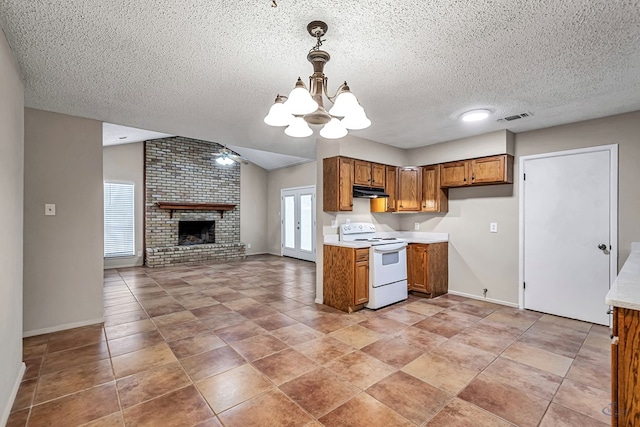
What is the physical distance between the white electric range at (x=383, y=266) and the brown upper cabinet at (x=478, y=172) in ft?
3.89

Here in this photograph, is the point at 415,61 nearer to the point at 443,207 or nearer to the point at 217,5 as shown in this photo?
the point at 217,5

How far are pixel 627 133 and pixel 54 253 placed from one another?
6.27 metres

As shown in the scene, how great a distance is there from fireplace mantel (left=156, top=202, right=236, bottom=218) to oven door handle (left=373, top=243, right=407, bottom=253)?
18.2 feet

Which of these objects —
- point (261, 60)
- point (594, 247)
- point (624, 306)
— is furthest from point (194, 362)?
point (594, 247)

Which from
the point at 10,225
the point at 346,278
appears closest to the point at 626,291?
the point at 346,278

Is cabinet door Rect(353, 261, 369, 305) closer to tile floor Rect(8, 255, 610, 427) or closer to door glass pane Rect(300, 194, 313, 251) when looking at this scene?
tile floor Rect(8, 255, 610, 427)

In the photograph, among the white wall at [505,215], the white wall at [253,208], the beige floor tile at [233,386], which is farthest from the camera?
the white wall at [253,208]

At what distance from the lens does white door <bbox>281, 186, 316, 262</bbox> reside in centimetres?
787

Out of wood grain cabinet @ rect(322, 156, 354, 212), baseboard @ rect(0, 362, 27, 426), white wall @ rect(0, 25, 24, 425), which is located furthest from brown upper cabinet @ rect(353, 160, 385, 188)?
baseboard @ rect(0, 362, 27, 426)

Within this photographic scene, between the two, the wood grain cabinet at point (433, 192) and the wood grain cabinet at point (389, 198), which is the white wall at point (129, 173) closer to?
the wood grain cabinet at point (389, 198)

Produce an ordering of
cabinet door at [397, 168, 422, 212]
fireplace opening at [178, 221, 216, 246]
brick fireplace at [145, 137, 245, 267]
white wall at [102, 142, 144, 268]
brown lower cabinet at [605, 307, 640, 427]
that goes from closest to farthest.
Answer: brown lower cabinet at [605, 307, 640, 427]
cabinet door at [397, 168, 422, 212]
white wall at [102, 142, 144, 268]
brick fireplace at [145, 137, 245, 267]
fireplace opening at [178, 221, 216, 246]

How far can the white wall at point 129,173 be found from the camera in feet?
22.5

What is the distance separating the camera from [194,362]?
2578mm

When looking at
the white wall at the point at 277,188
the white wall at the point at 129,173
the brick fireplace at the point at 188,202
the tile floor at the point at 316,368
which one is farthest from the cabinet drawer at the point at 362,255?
the white wall at the point at 129,173
